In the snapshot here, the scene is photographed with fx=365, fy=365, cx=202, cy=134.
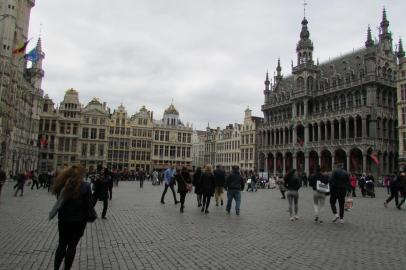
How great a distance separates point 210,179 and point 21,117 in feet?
173

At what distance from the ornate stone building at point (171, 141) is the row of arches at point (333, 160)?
21.9m

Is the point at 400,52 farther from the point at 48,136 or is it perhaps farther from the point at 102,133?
the point at 48,136

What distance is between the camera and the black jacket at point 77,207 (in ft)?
18.1

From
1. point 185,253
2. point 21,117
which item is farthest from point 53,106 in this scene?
point 185,253

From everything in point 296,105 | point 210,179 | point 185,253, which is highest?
point 296,105

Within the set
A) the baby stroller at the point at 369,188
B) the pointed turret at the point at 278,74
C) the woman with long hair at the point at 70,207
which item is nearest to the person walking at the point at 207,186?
the woman with long hair at the point at 70,207

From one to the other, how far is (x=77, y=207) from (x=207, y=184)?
946 centimetres

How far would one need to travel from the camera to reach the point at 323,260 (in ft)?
23.5

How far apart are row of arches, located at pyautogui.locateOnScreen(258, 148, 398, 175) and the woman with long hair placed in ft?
137

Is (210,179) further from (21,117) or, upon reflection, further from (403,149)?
(21,117)

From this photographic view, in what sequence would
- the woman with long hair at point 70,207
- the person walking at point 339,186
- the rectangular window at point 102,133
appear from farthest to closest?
the rectangular window at point 102,133, the person walking at point 339,186, the woman with long hair at point 70,207

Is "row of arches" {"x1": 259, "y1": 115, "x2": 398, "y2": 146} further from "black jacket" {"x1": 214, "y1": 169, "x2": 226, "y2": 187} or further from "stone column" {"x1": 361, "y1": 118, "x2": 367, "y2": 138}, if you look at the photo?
"black jacket" {"x1": 214, "y1": 169, "x2": 226, "y2": 187}

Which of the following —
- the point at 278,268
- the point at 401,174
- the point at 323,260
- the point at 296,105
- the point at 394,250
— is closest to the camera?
the point at 278,268

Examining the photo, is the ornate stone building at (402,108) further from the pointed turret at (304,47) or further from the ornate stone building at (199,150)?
the ornate stone building at (199,150)
